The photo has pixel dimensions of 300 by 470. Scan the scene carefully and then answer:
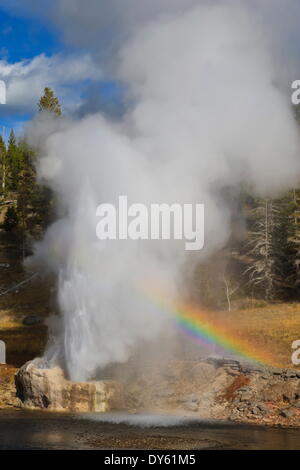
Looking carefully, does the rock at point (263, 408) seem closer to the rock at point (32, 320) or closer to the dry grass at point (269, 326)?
the dry grass at point (269, 326)

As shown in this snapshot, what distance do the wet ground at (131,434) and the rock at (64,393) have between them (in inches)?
47.3

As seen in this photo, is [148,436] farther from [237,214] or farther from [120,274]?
[237,214]

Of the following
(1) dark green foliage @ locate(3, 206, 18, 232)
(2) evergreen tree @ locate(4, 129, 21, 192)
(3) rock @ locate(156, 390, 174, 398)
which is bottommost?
(3) rock @ locate(156, 390, 174, 398)

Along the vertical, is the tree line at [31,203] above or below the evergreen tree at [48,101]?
below

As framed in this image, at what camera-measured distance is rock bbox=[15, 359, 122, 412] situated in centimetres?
2373

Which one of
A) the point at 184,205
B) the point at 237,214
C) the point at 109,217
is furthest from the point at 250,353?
the point at 237,214

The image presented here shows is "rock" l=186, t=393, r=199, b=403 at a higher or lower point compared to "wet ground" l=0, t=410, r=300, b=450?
higher

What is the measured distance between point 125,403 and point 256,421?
17.7 feet

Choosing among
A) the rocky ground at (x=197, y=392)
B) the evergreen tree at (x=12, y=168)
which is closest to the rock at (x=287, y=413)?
the rocky ground at (x=197, y=392)


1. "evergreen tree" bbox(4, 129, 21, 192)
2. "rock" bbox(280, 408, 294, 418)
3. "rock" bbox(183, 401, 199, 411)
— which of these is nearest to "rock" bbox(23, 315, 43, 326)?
"rock" bbox(183, 401, 199, 411)

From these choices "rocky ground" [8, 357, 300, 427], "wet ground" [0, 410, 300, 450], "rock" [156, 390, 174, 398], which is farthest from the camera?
"rock" [156, 390, 174, 398]

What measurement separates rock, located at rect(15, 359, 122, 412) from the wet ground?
120 centimetres

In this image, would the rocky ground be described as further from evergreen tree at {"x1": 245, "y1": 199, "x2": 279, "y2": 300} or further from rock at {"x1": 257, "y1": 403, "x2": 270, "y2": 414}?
evergreen tree at {"x1": 245, "y1": 199, "x2": 279, "y2": 300}

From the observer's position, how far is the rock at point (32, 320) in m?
45.5
